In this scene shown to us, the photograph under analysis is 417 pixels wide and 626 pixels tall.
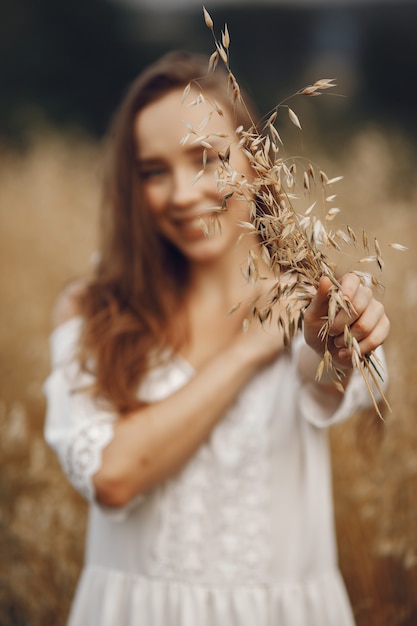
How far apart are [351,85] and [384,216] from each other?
73cm

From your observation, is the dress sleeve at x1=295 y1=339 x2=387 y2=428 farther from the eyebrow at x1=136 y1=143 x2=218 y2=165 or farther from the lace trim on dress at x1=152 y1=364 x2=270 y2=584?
the eyebrow at x1=136 y1=143 x2=218 y2=165

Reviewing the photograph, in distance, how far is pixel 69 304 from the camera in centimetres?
134

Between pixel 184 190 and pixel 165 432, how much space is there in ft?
1.22

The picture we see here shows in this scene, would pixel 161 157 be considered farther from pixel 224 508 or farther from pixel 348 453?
pixel 348 453

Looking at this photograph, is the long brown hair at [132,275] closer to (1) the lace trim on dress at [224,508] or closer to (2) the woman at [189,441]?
(2) the woman at [189,441]

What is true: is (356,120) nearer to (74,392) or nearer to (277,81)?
(277,81)

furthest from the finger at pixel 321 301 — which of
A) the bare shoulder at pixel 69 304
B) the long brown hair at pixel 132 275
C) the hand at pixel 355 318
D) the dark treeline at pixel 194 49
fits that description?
the dark treeline at pixel 194 49

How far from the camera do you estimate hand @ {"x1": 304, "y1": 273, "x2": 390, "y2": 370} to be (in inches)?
24.9

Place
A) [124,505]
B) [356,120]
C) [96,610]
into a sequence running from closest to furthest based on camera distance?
[124,505]
[96,610]
[356,120]

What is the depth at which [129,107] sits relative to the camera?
1250 mm

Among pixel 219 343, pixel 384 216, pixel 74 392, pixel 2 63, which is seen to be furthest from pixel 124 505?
pixel 2 63

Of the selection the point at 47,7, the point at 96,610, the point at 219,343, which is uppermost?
the point at 47,7

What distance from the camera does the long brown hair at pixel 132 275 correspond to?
1.19 metres

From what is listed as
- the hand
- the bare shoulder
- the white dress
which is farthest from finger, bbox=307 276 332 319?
the bare shoulder
